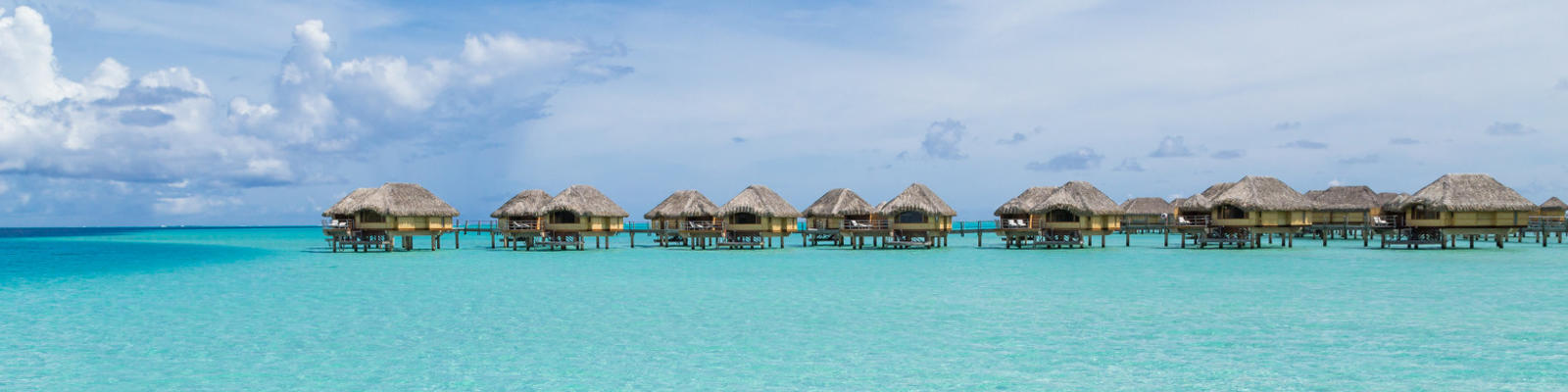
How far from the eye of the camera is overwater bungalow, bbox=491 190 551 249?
147 ft

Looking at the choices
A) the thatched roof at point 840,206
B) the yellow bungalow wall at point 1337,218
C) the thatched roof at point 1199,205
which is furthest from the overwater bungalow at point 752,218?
the yellow bungalow wall at point 1337,218

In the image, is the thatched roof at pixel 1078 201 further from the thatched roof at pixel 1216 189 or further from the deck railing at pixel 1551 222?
the deck railing at pixel 1551 222

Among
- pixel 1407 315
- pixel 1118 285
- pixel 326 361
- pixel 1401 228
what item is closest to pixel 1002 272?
pixel 1118 285

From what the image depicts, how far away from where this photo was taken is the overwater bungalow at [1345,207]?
53375mm

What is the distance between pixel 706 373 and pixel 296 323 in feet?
27.8

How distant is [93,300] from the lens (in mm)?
20516

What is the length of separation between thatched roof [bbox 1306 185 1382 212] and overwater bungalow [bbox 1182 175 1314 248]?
11777 mm

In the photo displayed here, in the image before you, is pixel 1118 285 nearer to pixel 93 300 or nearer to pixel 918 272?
pixel 918 272

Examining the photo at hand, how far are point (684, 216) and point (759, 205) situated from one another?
3.80 metres

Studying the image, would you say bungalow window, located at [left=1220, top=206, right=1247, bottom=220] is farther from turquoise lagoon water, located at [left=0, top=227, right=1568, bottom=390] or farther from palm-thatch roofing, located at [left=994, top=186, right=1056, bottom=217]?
turquoise lagoon water, located at [left=0, top=227, right=1568, bottom=390]

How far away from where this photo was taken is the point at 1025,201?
4597 cm

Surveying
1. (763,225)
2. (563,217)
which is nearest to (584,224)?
(563,217)

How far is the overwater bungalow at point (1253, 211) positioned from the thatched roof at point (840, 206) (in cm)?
1494

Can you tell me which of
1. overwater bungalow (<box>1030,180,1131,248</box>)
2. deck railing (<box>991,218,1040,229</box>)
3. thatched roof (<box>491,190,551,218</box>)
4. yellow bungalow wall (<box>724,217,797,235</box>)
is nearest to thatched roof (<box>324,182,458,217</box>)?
thatched roof (<box>491,190,551,218</box>)
